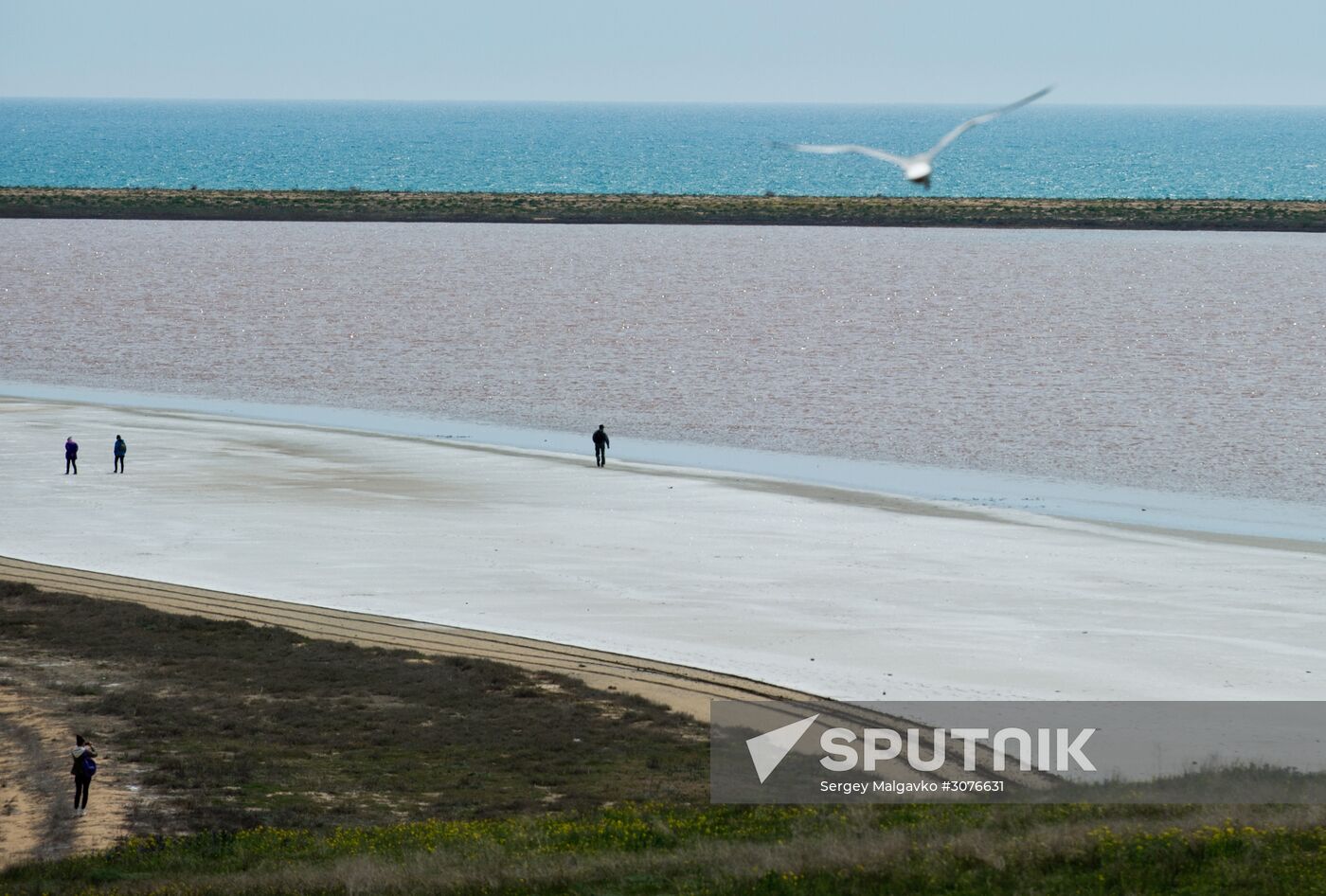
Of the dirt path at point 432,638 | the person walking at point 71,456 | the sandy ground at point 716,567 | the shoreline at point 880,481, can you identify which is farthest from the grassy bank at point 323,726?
the shoreline at point 880,481

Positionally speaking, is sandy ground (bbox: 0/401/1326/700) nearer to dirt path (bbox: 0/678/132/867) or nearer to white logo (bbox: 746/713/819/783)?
white logo (bbox: 746/713/819/783)

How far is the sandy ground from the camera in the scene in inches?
1080

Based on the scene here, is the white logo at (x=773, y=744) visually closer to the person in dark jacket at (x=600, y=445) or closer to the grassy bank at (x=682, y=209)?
the person in dark jacket at (x=600, y=445)

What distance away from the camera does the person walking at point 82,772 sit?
2028cm

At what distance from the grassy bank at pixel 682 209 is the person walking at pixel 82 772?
410 feet

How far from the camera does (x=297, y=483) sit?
42594 millimetres

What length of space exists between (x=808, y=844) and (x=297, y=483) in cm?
2742

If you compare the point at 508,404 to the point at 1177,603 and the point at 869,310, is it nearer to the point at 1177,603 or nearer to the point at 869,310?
the point at 1177,603

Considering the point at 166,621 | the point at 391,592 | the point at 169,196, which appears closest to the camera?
the point at 166,621

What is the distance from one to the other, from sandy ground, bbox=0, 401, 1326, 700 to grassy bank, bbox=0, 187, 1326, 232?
101649mm

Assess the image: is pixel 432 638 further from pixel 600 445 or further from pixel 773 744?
pixel 600 445

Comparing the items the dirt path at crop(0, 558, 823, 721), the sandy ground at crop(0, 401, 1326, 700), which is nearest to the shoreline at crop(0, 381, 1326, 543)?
the sandy ground at crop(0, 401, 1326, 700)

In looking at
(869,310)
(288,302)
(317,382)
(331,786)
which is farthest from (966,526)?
(288,302)

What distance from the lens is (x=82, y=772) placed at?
20.3 metres
